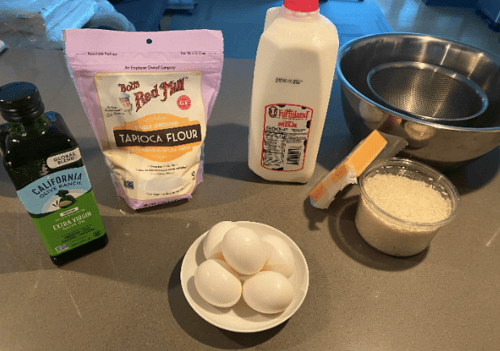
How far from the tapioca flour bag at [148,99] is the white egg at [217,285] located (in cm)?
24

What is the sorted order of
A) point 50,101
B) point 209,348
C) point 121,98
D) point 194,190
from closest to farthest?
point 209,348 < point 121,98 < point 194,190 < point 50,101

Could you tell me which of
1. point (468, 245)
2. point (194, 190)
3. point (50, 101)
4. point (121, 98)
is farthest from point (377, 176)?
point (50, 101)

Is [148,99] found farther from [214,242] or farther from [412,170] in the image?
[412,170]

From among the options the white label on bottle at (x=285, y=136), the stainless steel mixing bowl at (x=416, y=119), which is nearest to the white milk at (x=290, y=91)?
the white label on bottle at (x=285, y=136)

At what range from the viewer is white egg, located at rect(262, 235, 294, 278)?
0.52m

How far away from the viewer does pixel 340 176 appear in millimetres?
638

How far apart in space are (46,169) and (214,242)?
0.25 metres

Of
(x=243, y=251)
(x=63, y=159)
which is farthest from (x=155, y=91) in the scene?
(x=243, y=251)

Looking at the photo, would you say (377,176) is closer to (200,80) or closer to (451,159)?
(451,159)

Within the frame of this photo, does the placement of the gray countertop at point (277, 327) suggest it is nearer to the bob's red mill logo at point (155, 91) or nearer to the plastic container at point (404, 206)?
the plastic container at point (404, 206)

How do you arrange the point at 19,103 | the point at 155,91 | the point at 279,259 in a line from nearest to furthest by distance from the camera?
the point at 19,103 < the point at 279,259 < the point at 155,91

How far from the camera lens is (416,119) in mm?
631

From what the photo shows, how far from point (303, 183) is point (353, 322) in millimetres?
313

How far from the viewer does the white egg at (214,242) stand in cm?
52
